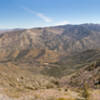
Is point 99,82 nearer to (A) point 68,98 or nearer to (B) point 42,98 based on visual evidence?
(A) point 68,98

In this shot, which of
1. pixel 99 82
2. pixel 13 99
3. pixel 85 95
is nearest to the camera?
pixel 13 99

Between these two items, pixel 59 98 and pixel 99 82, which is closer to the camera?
pixel 59 98

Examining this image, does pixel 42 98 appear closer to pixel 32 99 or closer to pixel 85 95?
pixel 32 99

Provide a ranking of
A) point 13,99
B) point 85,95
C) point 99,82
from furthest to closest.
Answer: point 99,82 < point 85,95 < point 13,99

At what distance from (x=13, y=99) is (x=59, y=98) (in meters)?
6.27

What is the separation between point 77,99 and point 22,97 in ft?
24.9

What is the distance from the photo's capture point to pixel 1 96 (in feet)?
58.1

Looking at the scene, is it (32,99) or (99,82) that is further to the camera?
(99,82)

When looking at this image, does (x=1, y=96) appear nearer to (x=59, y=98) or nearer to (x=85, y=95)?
(x=59, y=98)

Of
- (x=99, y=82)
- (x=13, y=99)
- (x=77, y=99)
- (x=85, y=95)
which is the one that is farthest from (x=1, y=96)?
(x=99, y=82)

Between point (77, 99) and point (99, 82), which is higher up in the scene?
point (77, 99)

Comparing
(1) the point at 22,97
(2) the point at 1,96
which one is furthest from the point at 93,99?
(2) the point at 1,96

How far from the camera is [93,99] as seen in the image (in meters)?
17.2

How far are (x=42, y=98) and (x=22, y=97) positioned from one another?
111 inches
